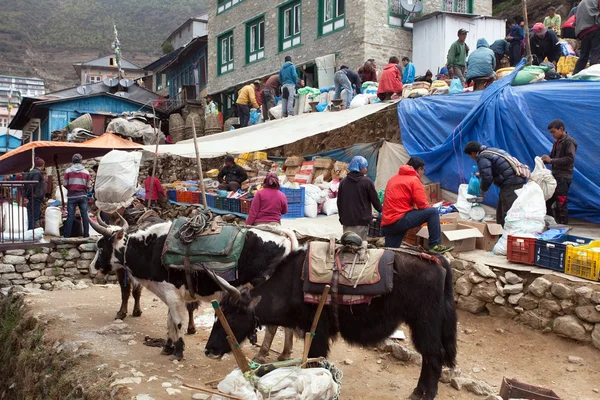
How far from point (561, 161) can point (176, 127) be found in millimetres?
18773

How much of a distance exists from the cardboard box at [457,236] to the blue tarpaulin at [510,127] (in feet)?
4.54

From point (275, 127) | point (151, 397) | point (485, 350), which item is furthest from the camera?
point (275, 127)

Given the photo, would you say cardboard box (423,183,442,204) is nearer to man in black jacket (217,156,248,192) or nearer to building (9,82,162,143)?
man in black jacket (217,156,248,192)

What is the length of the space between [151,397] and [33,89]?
55671 millimetres

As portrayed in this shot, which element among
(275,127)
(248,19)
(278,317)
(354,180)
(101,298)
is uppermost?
(248,19)

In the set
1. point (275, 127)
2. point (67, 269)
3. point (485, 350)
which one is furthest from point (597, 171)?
point (67, 269)

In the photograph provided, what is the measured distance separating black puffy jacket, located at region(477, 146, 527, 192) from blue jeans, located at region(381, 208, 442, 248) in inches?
50.3

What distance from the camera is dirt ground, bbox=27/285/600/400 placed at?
443cm

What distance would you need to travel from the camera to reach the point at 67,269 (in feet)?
28.7

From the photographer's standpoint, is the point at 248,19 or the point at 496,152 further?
the point at 248,19

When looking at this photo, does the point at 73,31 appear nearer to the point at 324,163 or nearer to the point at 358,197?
the point at 324,163

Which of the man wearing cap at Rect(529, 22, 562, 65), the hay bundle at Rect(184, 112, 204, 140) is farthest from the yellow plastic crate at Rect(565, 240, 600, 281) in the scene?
the hay bundle at Rect(184, 112, 204, 140)

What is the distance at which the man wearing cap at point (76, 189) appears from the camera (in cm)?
884

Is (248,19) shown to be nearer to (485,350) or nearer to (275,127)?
(275,127)
